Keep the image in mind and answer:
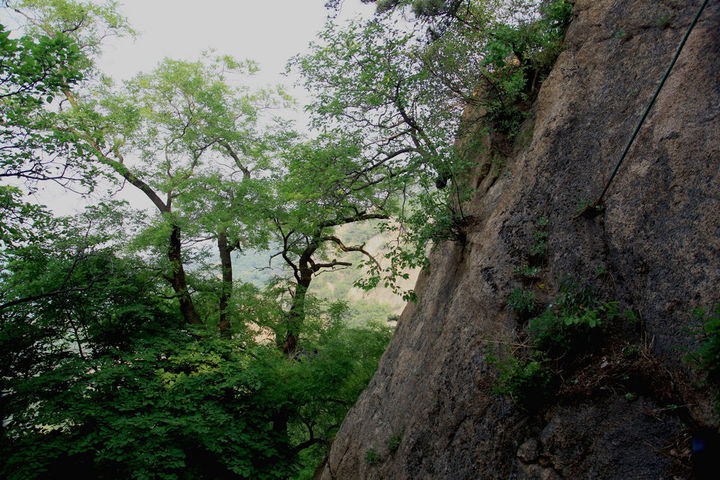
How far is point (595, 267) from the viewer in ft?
14.1

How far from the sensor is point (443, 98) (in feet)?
26.0

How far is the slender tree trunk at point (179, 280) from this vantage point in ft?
39.2

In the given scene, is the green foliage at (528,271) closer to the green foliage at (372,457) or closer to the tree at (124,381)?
the green foliage at (372,457)

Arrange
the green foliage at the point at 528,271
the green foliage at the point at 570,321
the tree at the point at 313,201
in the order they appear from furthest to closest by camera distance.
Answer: the tree at the point at 313,201, the green foliage at the point at 528,271, the green foliage at the point at 570,321

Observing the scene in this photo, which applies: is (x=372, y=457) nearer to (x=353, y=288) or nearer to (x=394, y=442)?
(x=394, y=442)

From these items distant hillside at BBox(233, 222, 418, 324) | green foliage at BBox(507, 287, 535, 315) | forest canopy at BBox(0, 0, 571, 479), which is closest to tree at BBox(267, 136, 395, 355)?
forest canopy at BBox(0, 0, 571, 479)

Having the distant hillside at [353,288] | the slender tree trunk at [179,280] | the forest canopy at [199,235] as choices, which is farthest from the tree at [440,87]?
the distant hillside at [353,288]

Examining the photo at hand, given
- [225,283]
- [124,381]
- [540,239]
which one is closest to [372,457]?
[540,239]

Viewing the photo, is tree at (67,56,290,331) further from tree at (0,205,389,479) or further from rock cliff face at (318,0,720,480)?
rock cliff face at (318,0,720,480)

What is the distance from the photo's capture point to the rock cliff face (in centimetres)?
331

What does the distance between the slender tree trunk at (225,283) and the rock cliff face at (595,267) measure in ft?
24.6

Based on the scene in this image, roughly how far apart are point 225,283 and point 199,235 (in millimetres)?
2000

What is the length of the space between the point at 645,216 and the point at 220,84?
13.5 metres

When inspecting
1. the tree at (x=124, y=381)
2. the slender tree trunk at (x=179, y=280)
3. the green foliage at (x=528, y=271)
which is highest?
the slender tree trunk at (x=179, y=280)
